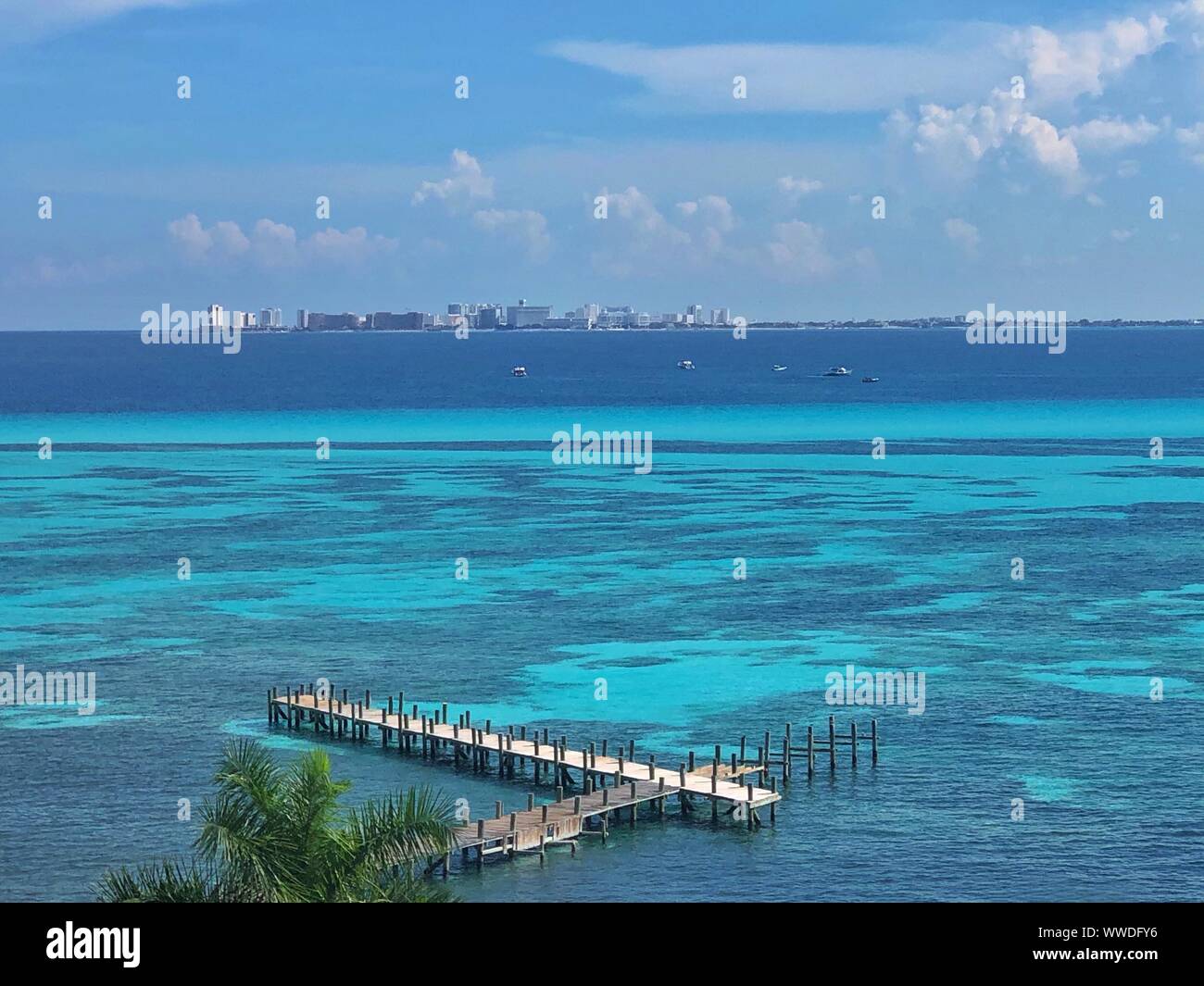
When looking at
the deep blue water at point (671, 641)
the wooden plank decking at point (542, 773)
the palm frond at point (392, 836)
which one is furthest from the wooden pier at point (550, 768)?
the palm frond at point (392, 836)

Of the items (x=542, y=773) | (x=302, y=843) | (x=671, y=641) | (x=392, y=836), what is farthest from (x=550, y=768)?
(x=302, y=843)

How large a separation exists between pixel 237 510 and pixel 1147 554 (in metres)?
63.9

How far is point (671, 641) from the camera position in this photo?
74.2 metres

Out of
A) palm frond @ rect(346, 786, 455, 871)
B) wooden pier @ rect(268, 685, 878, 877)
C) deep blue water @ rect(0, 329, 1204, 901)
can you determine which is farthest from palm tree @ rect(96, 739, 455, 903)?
wooden pier @ rect(268, 685, 878, 877)

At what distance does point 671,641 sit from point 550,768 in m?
20.3

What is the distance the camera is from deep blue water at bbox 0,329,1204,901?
46.8 meters

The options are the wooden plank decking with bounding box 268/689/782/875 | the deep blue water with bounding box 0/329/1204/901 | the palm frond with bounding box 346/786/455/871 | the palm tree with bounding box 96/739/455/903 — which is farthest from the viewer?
the deep blue water with bounding box 0/329/1204/901

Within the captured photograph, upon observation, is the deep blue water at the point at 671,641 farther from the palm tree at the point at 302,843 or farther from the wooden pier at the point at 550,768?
the palm tree at the point at 302,843

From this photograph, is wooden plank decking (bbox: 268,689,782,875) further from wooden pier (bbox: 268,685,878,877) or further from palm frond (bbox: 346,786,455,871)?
palm frond (bbox: 346,786,455,871)

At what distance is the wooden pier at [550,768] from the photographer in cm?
4684

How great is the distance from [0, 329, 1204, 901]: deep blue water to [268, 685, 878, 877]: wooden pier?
0.99 m

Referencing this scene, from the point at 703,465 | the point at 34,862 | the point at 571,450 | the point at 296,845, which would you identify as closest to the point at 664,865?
the point at 34,862

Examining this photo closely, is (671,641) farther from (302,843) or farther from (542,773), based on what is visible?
(302,843)
